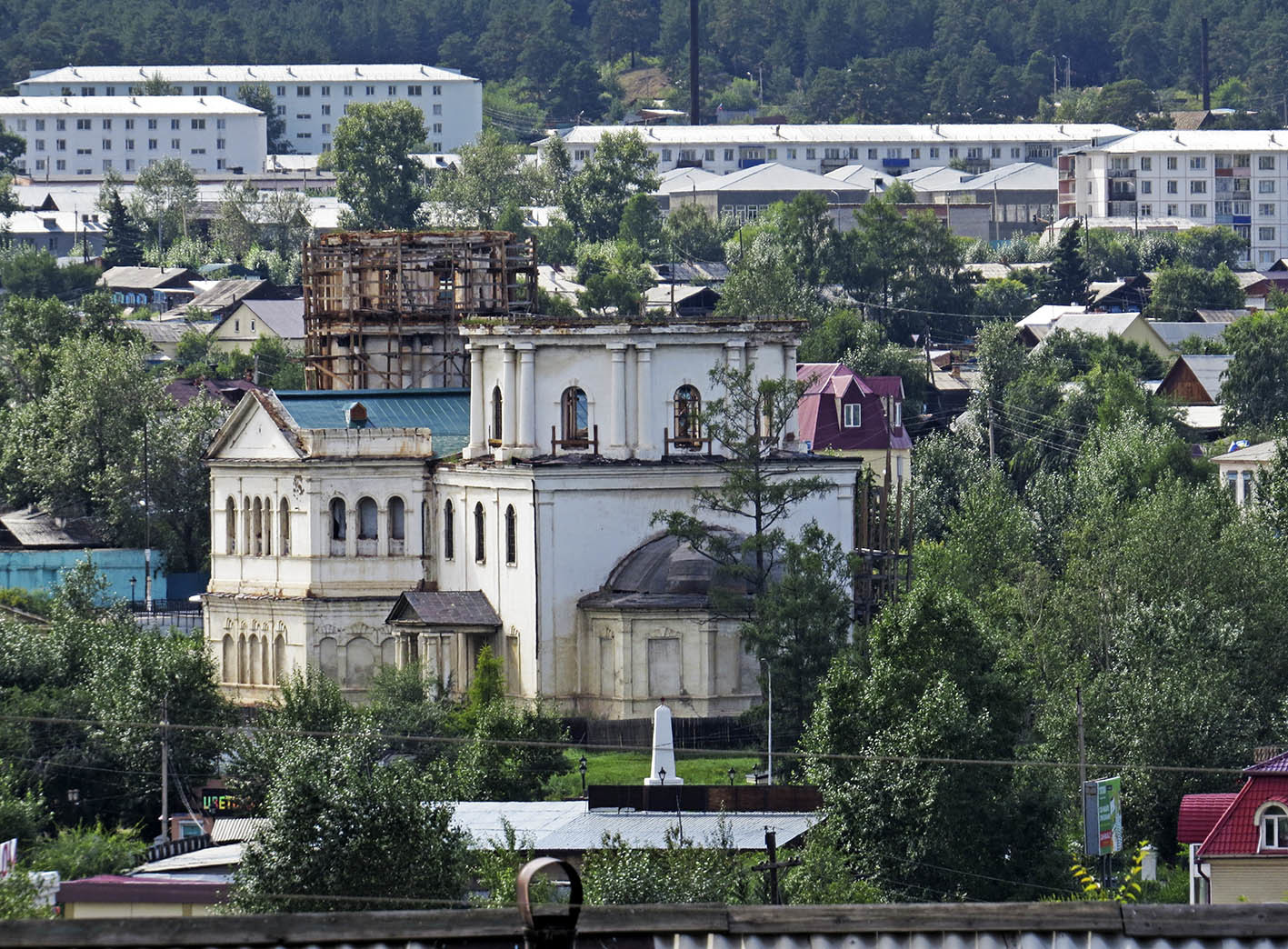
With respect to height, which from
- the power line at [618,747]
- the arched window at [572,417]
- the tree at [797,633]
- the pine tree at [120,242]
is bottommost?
the power line at [618,747]

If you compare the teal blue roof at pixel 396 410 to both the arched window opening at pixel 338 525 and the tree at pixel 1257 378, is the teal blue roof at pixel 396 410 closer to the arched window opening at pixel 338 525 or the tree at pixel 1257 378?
the arched window opening at pixel 338 525

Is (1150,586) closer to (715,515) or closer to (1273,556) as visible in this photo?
(1273,556)

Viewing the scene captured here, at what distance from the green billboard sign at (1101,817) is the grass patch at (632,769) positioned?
9.90 meters

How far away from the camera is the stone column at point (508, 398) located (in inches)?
2552

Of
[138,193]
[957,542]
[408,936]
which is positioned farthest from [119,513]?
[138,193]

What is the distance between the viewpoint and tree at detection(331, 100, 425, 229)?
170 meters

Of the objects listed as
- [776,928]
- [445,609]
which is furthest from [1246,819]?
[776,928]

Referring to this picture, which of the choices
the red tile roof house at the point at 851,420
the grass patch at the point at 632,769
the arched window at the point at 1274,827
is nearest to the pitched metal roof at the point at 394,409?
the grass patch at the point at 632,769

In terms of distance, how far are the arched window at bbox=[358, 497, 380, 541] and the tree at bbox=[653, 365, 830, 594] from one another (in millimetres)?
8886

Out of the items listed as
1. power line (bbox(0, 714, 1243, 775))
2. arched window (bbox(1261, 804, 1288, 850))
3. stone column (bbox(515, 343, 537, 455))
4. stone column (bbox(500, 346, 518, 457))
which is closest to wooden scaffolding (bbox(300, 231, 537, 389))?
stone column (bbox(500, 346, 518, 457))

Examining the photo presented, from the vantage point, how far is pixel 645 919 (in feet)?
47.6

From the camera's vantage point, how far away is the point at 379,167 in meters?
170

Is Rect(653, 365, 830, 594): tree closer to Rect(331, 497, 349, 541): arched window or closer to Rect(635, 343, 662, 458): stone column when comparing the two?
Rect(635, 343, 662, 458): stone column

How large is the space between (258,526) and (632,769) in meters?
16.9
